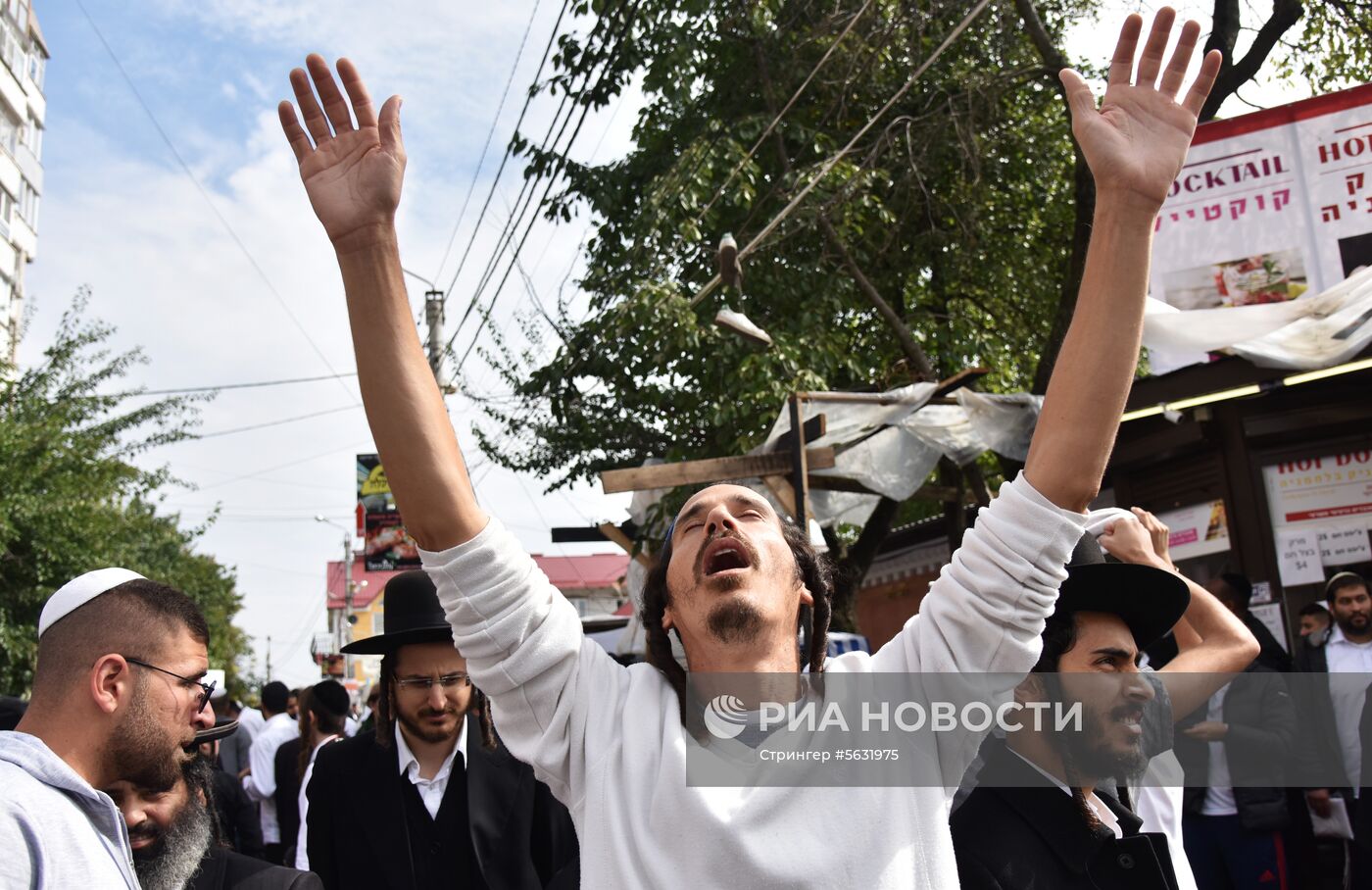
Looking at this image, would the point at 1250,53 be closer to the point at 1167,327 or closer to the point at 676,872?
the point at 1167,327

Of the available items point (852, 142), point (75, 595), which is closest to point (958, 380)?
point (852, 142)

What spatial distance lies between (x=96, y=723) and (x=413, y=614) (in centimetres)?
159

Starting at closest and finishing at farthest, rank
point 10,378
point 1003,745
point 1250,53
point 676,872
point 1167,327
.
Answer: point 676,872
point 1003,745
point 1167,327
point 1250,53
point 10,378

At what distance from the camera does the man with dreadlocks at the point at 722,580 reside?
202cm

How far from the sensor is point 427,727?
4.04 meters

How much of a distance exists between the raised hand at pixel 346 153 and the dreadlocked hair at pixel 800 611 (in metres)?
0.96

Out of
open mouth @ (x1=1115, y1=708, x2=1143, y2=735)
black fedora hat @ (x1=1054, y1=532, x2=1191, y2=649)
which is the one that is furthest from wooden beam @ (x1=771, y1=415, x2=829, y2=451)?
open mouth @ (x1=1115, y1=708, x2=1143, y2=735)

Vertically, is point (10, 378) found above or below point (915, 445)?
above

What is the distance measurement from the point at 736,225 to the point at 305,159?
39.2 feet

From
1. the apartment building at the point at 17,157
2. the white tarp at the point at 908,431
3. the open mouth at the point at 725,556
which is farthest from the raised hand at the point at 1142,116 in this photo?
the apartment building at the point at 17,157

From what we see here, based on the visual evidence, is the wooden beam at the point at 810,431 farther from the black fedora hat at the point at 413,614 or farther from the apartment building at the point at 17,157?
the apartment building at the point at 17,157

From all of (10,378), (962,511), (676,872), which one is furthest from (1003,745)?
(10,378)

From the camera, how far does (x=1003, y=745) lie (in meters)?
2.84

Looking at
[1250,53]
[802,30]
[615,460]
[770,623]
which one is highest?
[802,30]
